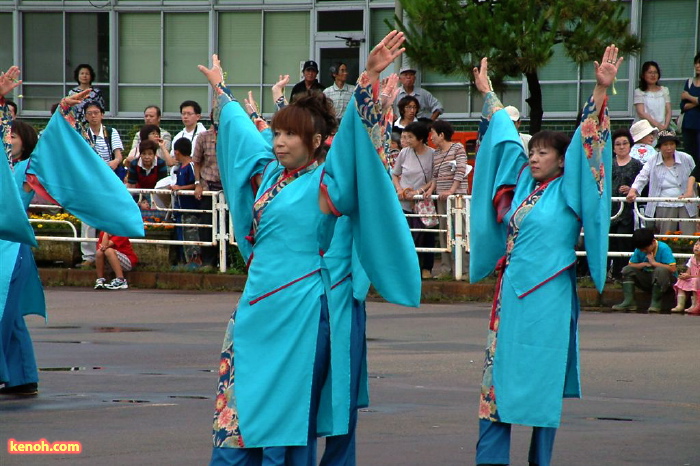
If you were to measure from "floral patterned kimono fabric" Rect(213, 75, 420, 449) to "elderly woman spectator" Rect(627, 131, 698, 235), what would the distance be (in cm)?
930

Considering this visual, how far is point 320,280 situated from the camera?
16.9 feet

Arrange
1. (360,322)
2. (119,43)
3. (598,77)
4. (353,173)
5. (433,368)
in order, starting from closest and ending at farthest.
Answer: (353,173) → (360,322) → (598,77) → (433,368) → (119,43)

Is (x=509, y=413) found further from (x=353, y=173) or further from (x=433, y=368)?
(x=433, y=368)

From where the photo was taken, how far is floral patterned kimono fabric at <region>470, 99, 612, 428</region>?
6.05 m

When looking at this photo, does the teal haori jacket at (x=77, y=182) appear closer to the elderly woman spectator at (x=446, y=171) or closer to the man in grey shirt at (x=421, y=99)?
the elderly woman spectator at (x=446, y=171)

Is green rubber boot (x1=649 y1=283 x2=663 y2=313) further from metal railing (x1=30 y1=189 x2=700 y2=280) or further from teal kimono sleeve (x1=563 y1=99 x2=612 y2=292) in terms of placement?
teal kimono sleeve (x1=563 y1=99 x2=612 y2=292)

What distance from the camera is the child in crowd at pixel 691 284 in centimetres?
1286

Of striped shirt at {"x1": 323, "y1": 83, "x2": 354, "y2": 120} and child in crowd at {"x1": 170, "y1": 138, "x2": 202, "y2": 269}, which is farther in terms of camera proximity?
striped shirt at {"x1": 323, "y1": 83, "x2": 354, "y2": 120}

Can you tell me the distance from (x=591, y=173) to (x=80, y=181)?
10.2 feet

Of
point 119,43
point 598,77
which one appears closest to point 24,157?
point 598,77

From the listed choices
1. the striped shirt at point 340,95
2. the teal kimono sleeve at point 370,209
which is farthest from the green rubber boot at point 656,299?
the teal kimono sleeve at point 370,209

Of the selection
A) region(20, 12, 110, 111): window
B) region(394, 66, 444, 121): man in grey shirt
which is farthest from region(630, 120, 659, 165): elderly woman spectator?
region(20, 12, 110, 111): window

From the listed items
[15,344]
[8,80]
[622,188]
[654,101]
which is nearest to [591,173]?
[8,80]

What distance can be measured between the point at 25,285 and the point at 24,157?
0.86 metres
